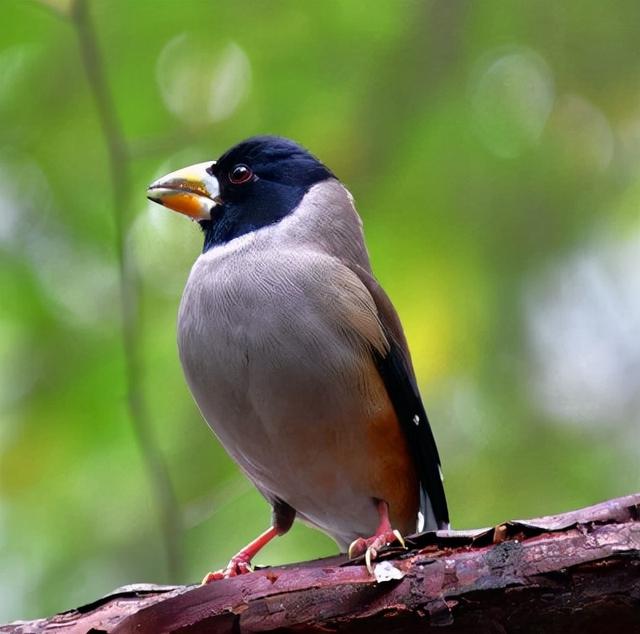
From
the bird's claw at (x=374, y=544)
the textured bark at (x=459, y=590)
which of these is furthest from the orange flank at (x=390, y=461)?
the textured bark at (x=459, y=590)

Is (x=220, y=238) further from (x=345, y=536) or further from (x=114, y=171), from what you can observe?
(x=345, y=536)

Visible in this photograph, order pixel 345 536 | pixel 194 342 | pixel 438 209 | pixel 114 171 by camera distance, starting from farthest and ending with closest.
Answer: pixel 438 209 < pixel 114 171 < pixel 345 536 < pixel 194 342

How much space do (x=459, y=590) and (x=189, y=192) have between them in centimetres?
224

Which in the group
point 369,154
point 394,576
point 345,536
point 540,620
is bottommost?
point 540,620

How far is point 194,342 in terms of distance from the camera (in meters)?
3.97

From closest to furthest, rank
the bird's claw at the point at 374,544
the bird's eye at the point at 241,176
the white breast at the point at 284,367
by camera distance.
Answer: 1. the bird's claw at the point at 374,544
2. the white breast at the point at 284,367
3. the bird's eye at the point at 241,176

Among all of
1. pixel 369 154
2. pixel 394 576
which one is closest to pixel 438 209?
pixel 369 154

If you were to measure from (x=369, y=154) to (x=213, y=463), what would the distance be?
1.69 meters

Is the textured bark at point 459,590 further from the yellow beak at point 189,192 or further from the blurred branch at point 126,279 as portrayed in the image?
the yellow beak at point 189,192

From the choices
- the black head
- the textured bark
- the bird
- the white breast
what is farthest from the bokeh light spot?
the textured bark

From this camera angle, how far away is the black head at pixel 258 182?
14.8 feet

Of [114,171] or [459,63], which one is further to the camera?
[459,63]

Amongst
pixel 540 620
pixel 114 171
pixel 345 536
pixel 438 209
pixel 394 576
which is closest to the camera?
pixel 540 620

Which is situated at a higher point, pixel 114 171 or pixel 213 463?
pixel 114 171
